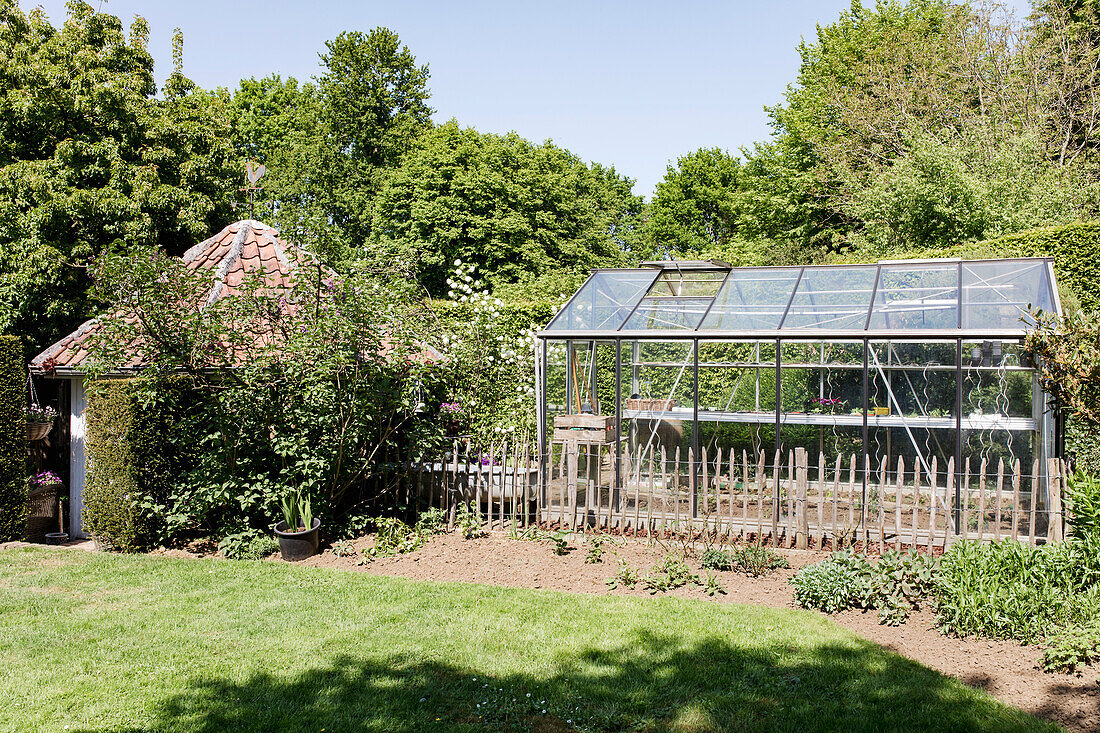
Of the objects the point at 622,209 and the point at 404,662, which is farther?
the point at 622,209

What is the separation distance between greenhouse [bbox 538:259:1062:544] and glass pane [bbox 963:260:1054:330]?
2 centimetres

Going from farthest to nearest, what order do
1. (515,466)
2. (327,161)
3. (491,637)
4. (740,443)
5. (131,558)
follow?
(327,161), (740,443), (515,466), (131,558), (491,637)

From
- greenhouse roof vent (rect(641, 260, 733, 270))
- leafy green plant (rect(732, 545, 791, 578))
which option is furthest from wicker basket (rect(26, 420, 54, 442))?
leafy green plant (rect(732, 545, 791, 578))

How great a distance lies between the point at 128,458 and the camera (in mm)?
8453

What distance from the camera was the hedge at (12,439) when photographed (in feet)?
29.9

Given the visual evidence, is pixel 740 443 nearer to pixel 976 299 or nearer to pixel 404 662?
pixel 976 299

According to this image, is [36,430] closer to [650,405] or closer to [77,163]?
[77,163]

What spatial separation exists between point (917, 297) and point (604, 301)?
12.6 ft

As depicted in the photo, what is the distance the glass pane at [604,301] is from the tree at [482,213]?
1543 centimetres

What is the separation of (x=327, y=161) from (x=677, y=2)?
72.9 feet

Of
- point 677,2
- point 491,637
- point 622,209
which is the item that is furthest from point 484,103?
point 622,209

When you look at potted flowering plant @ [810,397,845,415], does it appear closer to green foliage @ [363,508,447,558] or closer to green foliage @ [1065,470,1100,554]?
green foliage @ [1065,470,1100,554]

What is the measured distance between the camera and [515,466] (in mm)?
9039

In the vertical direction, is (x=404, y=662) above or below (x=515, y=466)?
below
